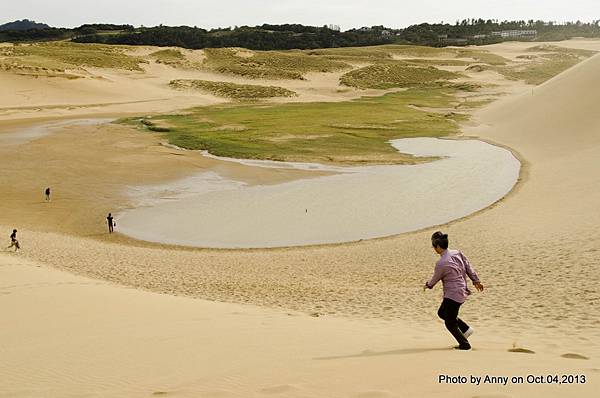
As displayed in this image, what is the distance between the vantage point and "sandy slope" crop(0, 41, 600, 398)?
7.11 meters

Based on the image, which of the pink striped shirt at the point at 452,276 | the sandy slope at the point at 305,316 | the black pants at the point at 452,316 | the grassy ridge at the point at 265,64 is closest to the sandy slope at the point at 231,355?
the sandy slope at the point at 305,316

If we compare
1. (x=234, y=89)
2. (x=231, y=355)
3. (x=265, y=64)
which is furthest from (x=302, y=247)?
(x=265, y=64)

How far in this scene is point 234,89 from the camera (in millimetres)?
79375

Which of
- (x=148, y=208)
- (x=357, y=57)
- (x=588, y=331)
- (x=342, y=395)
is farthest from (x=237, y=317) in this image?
(x=357, y=57)

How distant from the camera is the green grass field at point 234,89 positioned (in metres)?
77.2

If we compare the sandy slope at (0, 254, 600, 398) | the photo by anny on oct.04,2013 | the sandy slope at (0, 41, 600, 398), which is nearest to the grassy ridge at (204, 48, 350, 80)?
the photo by anny on oct.04,2013

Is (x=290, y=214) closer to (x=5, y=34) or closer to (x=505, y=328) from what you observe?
(x=505, y=328)

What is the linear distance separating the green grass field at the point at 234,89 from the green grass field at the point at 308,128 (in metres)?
9.13

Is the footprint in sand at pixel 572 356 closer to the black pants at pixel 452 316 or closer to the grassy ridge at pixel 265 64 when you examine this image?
the black pants at pixel 452 316

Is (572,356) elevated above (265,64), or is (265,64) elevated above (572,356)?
(265,64)

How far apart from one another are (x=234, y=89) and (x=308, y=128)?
3281 cm

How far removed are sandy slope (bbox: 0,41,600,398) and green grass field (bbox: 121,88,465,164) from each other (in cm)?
1571

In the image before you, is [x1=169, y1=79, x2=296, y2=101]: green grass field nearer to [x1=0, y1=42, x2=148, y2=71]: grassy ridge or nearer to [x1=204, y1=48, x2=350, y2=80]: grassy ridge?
[x1=204, y1=48, x2=350, y2=80]: grassy ridge

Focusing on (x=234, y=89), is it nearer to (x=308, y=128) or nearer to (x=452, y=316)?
(x=308, y=128)
